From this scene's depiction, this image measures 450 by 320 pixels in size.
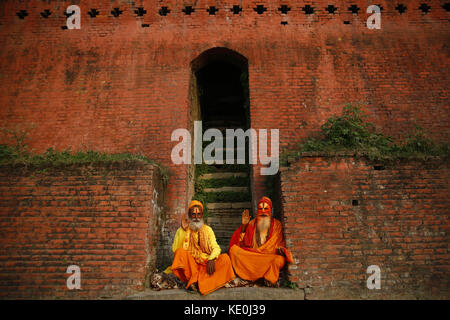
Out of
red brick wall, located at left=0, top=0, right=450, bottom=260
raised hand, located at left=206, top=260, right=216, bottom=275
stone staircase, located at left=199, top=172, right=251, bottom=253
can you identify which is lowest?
raised hand, located at left=206, top=260, right=216, bottom=275

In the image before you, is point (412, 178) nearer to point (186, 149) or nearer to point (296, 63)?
point (296, 63)

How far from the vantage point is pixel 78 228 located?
445cm

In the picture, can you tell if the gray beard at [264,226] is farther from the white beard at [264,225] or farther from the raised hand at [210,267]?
the raised hand at [210,267]

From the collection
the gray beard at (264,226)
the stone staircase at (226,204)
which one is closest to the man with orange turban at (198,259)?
the gray beard at (264,226)

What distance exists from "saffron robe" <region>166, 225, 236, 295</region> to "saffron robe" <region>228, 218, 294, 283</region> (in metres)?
0.16

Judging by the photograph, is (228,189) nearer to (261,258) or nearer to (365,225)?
(261,258)

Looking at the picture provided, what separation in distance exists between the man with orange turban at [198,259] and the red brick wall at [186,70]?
0.97 m

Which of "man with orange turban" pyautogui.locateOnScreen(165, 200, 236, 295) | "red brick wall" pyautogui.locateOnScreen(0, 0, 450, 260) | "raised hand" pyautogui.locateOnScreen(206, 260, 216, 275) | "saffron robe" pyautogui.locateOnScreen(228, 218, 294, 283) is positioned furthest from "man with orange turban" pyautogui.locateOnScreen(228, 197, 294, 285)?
"red brick wall" pyautogui.locateOnScreen(0, 0, 450, 260)

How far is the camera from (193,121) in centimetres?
704

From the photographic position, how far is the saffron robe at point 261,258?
163 inches

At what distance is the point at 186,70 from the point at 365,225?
4884 millimetres

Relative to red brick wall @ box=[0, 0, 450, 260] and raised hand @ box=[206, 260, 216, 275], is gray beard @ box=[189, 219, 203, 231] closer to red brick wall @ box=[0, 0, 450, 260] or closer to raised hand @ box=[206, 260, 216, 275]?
raised hand @ box=[206, 260, 216, 275]

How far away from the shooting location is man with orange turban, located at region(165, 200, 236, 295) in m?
4.08

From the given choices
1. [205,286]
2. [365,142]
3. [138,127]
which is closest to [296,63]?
[365,142]
